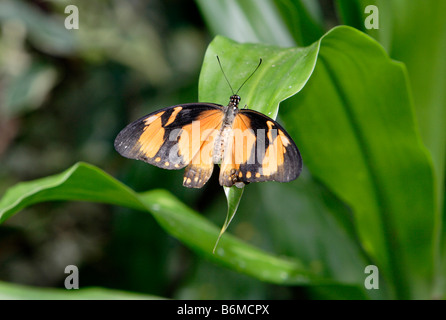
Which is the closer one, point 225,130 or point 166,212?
point 225,130

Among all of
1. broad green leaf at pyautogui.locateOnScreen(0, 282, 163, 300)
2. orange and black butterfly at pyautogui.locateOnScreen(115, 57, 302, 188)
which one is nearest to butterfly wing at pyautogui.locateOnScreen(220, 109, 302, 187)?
orange and black butterfly at pyautogui.locateOnScreen(115, 57, 302, 188)

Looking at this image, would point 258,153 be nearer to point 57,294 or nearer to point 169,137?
point 169,137

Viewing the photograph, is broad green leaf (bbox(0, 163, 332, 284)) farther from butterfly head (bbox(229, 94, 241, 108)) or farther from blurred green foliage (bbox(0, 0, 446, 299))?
butterfly head (bbox(229, 94, 241, 108))

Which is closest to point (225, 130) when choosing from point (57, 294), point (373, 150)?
Result: point (373, 150)

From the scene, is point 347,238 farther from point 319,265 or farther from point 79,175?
point 79,175

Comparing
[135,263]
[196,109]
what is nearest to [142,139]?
[196,109]
